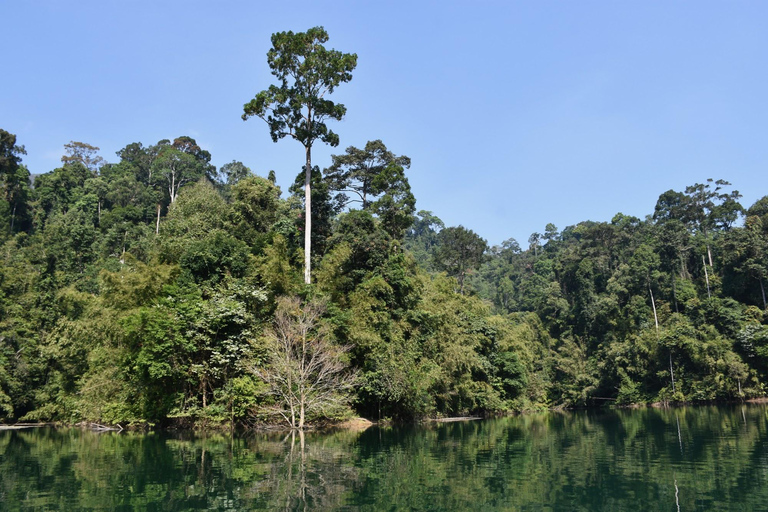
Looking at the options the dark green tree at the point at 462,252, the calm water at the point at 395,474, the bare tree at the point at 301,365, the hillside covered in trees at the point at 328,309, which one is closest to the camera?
the calm water at the point at 395,474

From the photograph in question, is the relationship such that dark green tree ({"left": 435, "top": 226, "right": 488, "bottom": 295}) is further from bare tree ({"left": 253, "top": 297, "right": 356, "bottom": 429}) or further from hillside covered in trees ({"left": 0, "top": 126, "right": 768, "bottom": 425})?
bare tree ({"left": 253, "top": 297, "right": 356, "bottom": 429})

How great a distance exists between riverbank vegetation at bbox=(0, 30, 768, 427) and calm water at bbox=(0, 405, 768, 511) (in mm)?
6250

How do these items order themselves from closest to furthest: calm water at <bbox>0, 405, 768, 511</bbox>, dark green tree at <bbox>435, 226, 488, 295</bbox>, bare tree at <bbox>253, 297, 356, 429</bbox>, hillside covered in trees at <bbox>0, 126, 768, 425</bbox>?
calm water at <bbox>0, 405, 768, 511</bbox>, bare tree at <bbox>253, 297, 356, 429</bbox>, hillside covered in trees at <bbox>0, 126, 768, 425</bbox>, dark green tree at <bbox>435, 226, 488, 295</bbox>

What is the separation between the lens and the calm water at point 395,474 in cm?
991

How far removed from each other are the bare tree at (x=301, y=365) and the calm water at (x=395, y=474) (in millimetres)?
3590

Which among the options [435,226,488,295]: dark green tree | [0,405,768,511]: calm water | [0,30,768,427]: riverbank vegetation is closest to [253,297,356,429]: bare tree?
[0,30,768,427]: riverbank vegetation

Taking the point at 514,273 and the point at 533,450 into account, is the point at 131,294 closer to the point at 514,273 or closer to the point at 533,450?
the point at 533,450

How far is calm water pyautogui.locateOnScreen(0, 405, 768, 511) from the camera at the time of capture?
32.5 ft

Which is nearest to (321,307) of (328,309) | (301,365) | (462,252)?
(328,309)

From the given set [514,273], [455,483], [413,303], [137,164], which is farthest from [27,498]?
[514,273]

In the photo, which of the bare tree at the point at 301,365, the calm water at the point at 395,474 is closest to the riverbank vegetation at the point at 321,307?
the bare tree at the point at 301,365

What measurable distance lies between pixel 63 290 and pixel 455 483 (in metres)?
39.0

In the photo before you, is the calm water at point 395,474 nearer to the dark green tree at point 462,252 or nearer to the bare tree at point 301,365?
the bare tree at point 301,365

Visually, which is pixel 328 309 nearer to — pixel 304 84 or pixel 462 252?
pixel 304 84
